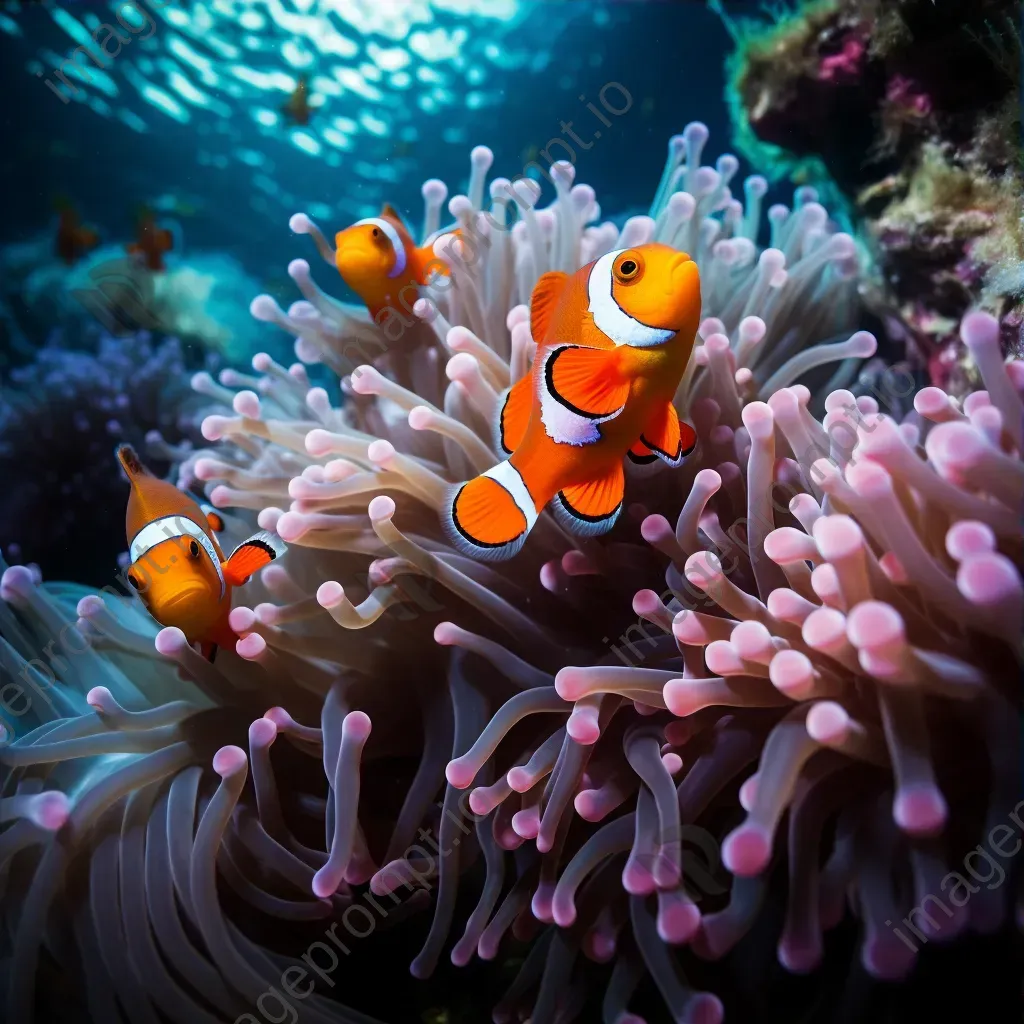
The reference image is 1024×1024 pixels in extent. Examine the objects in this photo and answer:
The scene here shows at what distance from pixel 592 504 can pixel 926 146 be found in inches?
48.7

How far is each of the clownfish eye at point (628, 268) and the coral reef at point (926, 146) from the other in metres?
0.78

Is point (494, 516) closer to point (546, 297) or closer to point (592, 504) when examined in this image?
point (592, 504)

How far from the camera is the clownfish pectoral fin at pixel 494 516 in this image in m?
0.97

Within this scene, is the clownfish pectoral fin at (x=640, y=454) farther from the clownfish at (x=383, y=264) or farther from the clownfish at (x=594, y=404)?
the clownfish at (x=383, y=264)

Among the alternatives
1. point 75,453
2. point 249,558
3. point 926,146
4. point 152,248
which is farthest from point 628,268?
point 152,248

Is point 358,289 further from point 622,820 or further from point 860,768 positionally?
point 860,768

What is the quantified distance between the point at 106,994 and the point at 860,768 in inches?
41.7

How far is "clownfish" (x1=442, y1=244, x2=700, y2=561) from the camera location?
2.98 ft

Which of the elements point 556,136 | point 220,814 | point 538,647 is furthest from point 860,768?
point 556,136

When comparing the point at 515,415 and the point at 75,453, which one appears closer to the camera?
the point at 515,415

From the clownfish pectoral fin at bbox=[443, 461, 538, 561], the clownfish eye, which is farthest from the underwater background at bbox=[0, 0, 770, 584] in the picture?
the clownfish pectoral fin at bbox=[443, 461, 538, 561]

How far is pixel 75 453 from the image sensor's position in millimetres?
2541

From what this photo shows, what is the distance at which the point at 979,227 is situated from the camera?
4.72 feet

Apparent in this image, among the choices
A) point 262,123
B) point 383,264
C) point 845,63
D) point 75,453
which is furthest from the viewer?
point 262,123
